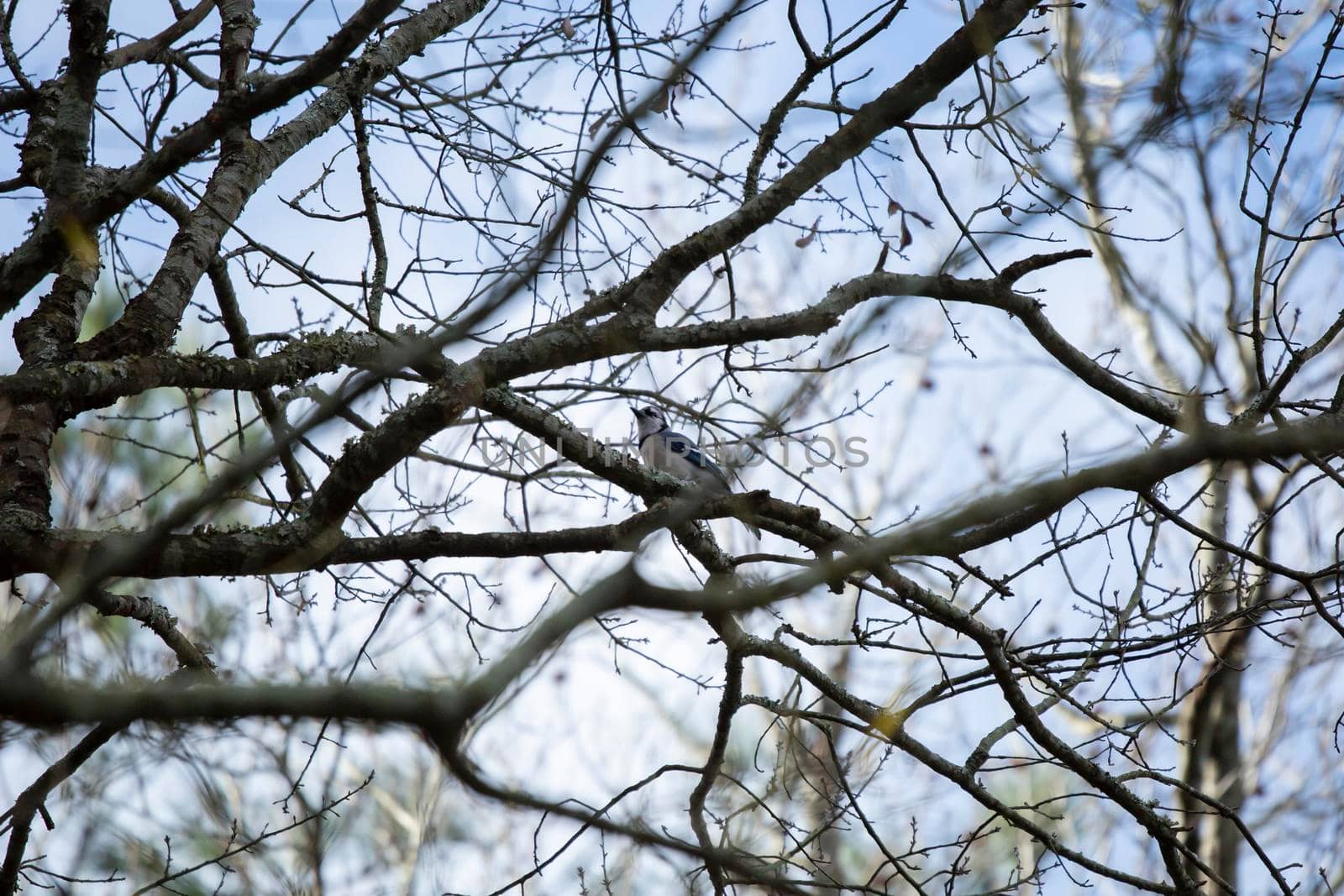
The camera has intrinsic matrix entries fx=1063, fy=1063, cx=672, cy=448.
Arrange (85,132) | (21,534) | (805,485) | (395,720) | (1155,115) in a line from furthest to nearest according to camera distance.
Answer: (805,485)
(85,132)
(21,534)
(1155,115)
(395,720)

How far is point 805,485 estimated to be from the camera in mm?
Result: 3742

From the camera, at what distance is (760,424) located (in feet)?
12.7

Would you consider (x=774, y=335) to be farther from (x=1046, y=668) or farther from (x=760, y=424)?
(x=1046, y=668)

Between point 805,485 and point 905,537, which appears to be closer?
point 905,537

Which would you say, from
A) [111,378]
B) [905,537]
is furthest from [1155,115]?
[111,378]

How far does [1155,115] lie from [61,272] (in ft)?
10.2

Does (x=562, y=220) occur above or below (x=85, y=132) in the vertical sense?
below

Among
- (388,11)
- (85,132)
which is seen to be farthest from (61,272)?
(388,11)

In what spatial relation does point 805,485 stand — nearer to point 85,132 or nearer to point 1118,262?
point 1118,262

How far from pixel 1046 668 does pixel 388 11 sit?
2346 mm

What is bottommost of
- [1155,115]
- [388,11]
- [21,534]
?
[21,534]

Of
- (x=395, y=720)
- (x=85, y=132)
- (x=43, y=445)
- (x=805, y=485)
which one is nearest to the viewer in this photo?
(x=395, y=720)

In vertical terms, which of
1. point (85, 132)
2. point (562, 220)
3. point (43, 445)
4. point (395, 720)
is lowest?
point (395, 720)

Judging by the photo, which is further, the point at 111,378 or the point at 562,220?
the point at 111,378
